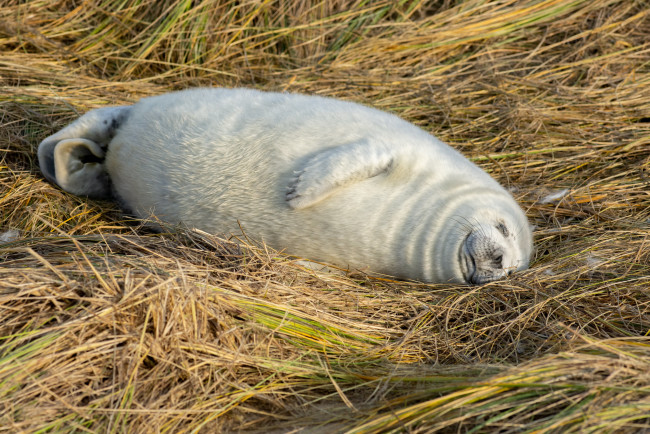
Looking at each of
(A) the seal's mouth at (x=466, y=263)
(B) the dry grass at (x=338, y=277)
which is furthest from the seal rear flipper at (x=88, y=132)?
(A) the seal's mouth at (x=466, y=263)

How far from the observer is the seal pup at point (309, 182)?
3.05 meters

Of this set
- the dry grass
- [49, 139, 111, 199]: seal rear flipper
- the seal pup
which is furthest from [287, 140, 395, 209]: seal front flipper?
[49, 139, 111, 199]: seal rear flipper

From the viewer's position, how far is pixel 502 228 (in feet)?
10.3

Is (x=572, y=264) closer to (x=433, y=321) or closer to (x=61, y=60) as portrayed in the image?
(x=433, y=321)

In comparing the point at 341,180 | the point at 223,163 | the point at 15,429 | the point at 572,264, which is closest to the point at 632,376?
the point at 572,264

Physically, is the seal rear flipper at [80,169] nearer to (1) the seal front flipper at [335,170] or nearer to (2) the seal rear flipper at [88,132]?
(2) the seal rear flipper at [88,132]

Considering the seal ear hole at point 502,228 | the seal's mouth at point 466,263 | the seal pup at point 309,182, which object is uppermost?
the seal pup at point 309,182

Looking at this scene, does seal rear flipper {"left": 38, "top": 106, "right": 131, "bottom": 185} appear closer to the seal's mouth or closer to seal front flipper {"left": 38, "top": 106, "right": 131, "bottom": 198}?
seal front flipper {"left": 38, "top": 106, "right": 131, "bottom": 198}

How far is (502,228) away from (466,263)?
0.26m

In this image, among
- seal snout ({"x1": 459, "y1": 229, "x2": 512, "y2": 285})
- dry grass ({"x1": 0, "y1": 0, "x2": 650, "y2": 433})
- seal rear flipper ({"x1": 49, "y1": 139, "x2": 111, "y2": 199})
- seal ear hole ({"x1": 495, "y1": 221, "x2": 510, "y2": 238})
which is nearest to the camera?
dry grass ({"x1": 0, "y1": 0, "x2": 650, "y2": 433})

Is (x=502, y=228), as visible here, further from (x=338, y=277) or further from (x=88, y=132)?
(x=88, y=132)

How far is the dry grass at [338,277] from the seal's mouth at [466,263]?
177mm

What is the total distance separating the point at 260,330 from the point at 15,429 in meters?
0.82

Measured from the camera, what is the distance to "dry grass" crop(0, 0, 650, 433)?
200 cm
